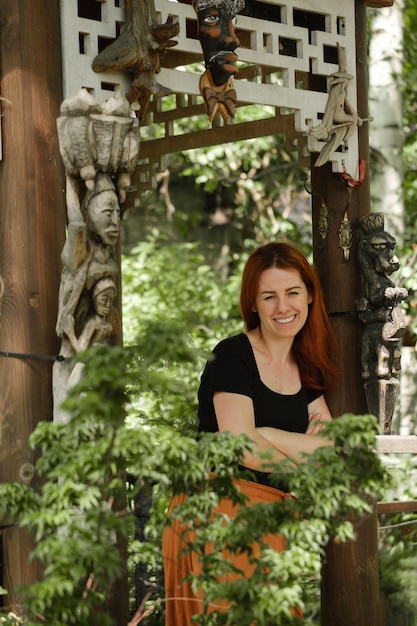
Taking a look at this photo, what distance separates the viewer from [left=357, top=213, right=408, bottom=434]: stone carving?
17.6ft

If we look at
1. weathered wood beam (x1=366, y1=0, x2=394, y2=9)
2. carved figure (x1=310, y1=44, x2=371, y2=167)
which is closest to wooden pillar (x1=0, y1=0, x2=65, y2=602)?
carved figure (x1=310, y1=44, x2=371, y2=167)

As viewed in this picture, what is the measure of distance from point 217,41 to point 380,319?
1.60 metres

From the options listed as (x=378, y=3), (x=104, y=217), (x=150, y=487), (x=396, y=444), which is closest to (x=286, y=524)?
(x=150, y=487)

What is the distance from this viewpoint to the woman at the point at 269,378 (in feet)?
13.8

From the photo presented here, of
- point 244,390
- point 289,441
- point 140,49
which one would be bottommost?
point 289,441

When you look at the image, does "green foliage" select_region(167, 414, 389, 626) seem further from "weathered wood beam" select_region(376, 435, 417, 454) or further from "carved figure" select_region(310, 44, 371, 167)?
"carved figure" select_region(310, 44, 371, 167)

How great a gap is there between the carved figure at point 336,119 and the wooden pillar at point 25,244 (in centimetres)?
150

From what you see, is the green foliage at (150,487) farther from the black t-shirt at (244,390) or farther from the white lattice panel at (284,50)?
the white lattice panel at (284,50)

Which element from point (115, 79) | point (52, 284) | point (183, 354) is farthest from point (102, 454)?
point (115, 79)

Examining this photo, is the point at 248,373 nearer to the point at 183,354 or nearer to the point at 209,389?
the point at 209,389

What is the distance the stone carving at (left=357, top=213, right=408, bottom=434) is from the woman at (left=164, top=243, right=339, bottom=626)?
733mm

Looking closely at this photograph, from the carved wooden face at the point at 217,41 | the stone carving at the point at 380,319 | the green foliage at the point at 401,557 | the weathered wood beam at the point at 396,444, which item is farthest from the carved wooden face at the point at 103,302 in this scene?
the green foliage at the point at 401,557

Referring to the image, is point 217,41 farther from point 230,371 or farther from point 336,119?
point 230,371

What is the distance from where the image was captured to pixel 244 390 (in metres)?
4.25
